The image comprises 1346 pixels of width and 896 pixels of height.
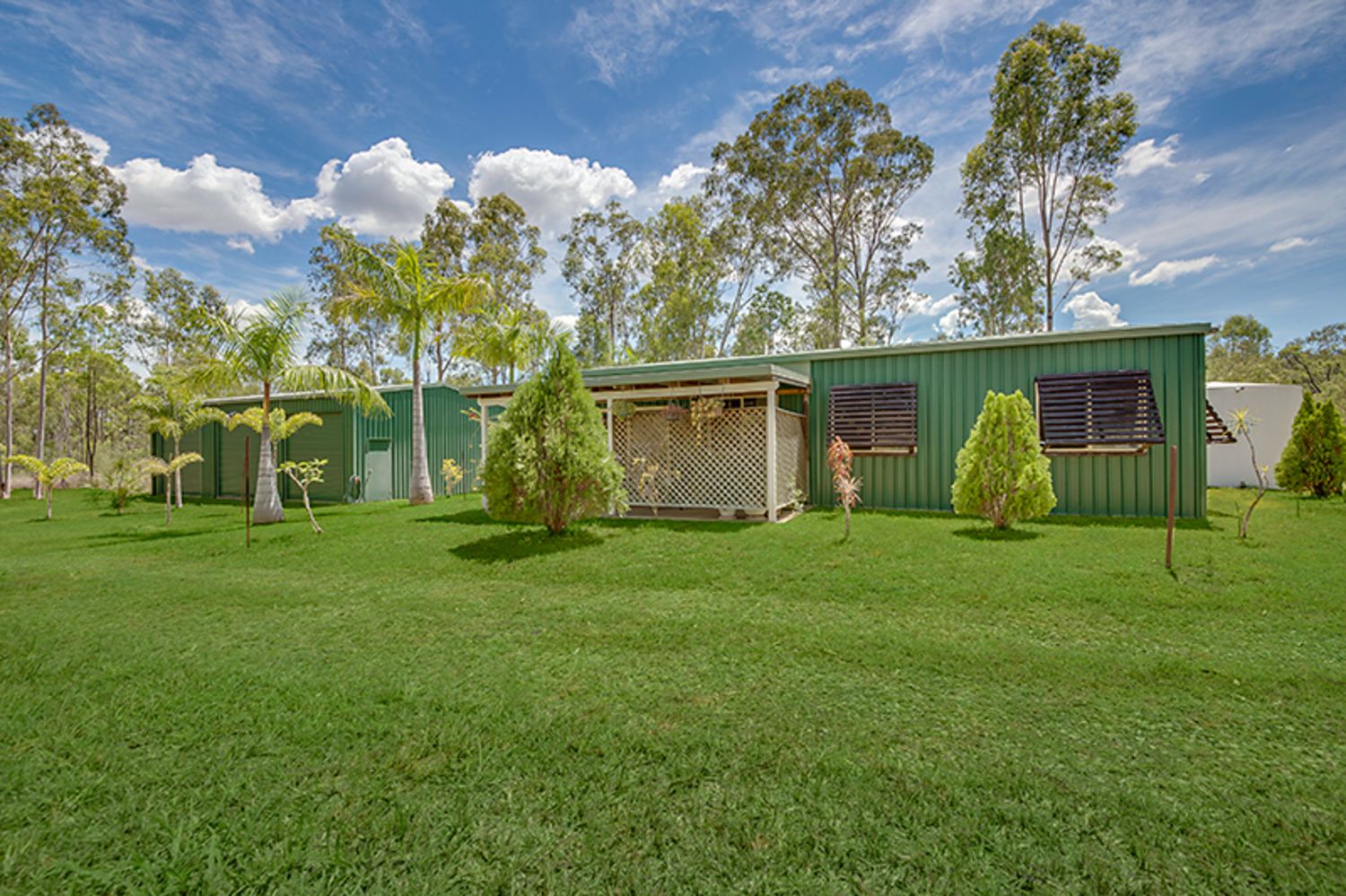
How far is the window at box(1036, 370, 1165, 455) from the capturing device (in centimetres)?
821

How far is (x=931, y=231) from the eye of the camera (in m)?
21.7

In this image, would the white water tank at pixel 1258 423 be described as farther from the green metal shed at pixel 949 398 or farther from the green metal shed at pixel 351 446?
the green metal shed at pixel 351 446

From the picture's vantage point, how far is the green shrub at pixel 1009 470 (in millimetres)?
6980

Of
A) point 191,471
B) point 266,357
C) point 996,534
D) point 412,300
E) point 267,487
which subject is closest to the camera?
point 996,534

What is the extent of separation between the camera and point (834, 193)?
69.5 ft

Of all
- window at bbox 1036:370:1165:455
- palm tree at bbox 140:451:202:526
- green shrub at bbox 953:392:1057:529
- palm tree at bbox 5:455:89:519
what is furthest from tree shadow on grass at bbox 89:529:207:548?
window at bbox 1036:370:1165:455

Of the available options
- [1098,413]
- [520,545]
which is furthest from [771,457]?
[1098,413]

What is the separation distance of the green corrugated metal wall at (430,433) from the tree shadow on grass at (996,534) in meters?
11.7

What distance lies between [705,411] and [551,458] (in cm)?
310

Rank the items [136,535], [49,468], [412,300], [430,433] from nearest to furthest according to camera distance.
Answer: [136,535] < [49,468] < [412,300] < [430,433]

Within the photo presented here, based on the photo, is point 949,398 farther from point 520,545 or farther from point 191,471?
point 191,471

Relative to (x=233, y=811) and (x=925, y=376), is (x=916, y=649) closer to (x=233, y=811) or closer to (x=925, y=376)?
(x=233, y=811)

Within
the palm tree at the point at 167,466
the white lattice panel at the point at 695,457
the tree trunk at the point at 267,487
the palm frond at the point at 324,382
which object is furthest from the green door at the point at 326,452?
the white lattice panel at the point at 695,457

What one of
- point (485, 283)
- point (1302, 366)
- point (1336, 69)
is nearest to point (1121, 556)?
point (1336, 69)
